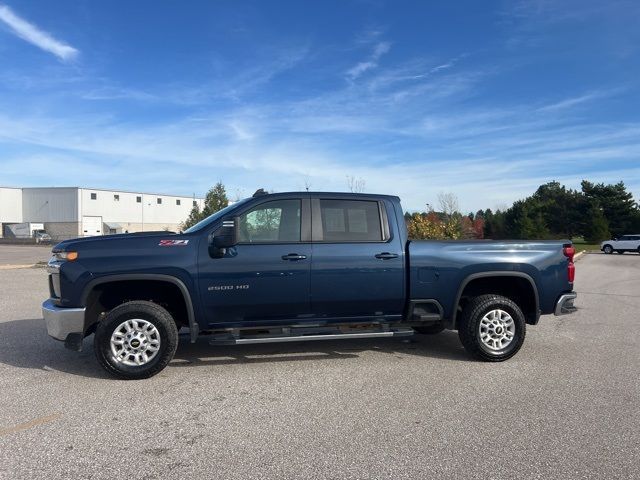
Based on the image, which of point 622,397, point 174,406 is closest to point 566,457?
point 622,397

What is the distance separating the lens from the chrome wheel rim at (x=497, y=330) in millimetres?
5859

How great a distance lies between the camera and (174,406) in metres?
4.46

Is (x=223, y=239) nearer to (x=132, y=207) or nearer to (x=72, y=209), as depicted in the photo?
(x=72, y=209)

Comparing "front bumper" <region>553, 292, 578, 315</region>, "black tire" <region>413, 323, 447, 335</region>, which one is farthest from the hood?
"front bumper" <region>553, 292, 578, 315</region>

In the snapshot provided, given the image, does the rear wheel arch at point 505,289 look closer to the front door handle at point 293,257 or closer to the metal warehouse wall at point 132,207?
the front door handle at point 293,257

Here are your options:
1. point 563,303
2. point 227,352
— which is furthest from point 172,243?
point 563,303

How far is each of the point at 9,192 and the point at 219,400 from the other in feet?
267

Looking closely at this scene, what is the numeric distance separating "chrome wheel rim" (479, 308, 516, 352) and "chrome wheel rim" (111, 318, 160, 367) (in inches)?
144

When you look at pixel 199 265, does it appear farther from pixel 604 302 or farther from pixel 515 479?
pixel 604 302

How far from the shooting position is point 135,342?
5156mm

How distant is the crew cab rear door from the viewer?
554 centimetres

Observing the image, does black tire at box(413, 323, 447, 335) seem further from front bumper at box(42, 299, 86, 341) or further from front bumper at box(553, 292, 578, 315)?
front bumper at box(42, 299, 86, 341)

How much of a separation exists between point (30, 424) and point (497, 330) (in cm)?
480

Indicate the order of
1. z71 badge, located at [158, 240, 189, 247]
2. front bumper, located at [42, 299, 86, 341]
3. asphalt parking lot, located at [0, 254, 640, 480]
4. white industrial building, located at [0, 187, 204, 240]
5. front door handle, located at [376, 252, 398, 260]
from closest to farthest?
1. asphalt parking lot, located at [0, 254, 640, 480]
2. front bumper, located at [42, 299, 86, 341]
3. z71 badge, located at [158, 240, 189, 247]
4. front door handle, located at [376, 252, 398, 260]
5. white industrial building, located at [0, 187, 204, 240]
